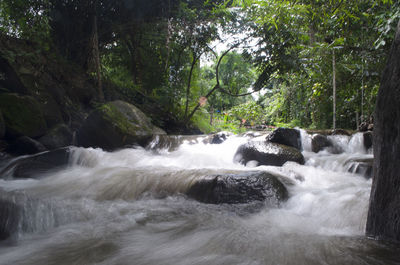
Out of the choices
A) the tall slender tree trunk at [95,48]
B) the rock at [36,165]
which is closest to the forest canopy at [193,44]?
the tall slender tree trunk at [95,48]

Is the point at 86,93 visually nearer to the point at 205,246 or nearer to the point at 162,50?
the point at 162,50

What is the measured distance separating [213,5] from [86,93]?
566 centimetres

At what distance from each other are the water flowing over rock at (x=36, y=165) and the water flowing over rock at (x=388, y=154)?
5079 mm

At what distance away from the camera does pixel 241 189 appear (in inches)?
Answer: 118

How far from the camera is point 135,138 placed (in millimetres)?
6672

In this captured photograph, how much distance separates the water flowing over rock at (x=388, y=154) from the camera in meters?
1.55

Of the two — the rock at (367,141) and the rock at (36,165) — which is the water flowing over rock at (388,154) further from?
the rock at (36,165)

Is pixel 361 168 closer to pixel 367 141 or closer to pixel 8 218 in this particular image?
pixel 367 141

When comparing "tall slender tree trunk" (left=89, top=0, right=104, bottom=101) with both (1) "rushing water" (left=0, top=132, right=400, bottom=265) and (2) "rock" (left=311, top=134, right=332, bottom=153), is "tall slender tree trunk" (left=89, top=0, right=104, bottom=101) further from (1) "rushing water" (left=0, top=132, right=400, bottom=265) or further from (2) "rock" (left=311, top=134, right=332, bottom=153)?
(2) "rock" (left=311, top=134, right=332, bottom=153)

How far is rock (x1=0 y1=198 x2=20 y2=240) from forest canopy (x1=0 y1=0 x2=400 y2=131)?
517 centimetres

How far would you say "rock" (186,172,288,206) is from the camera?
9.53 ft

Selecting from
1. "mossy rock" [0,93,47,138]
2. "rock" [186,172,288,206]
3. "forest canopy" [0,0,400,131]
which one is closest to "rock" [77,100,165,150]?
"mossy rock" [0,93,47,138]

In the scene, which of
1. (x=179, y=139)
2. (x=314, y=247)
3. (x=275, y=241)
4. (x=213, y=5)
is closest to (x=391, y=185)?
(x=314, y=247)

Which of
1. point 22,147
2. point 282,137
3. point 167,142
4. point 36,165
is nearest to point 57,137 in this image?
point 22,147
